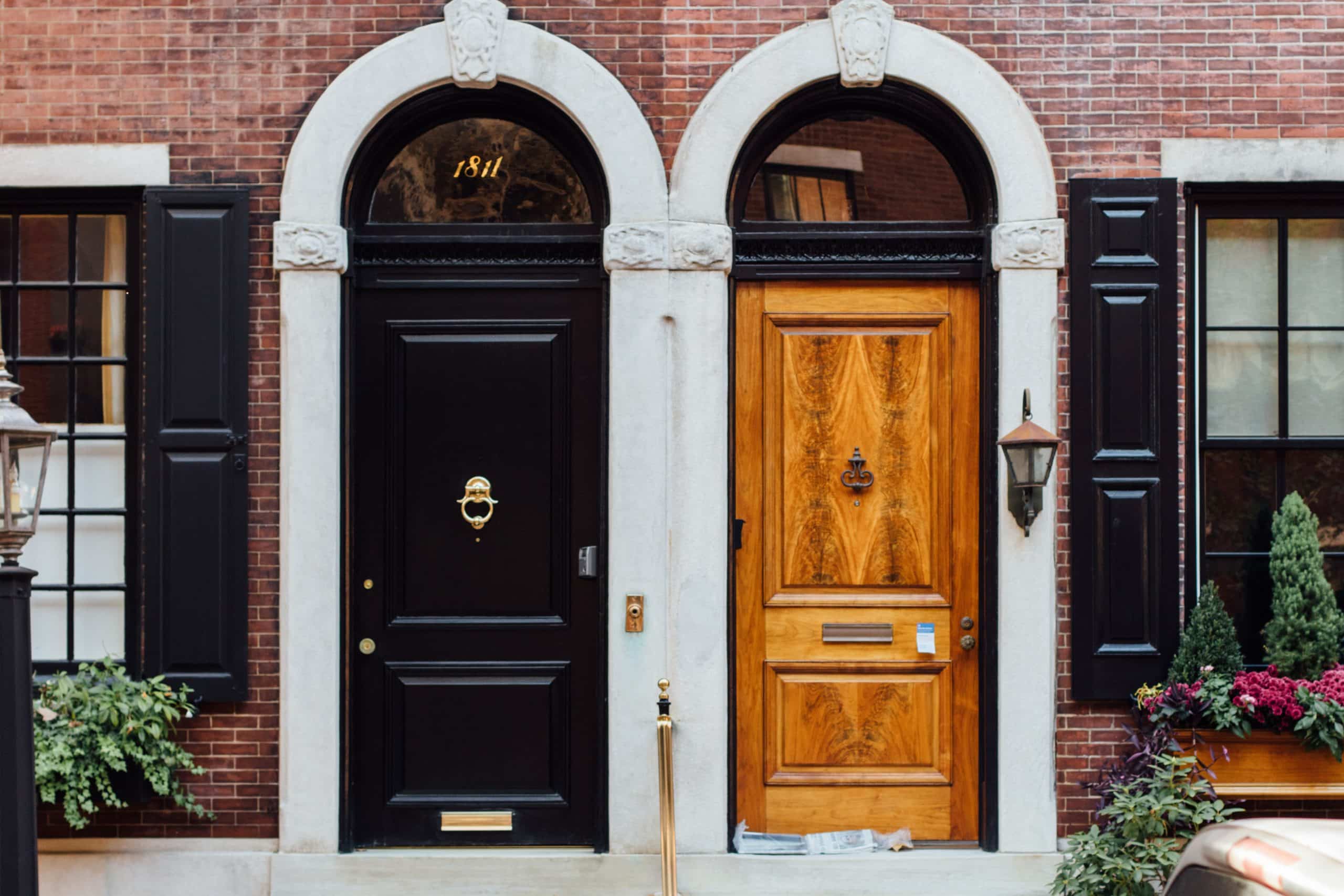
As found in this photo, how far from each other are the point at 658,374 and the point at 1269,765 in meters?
3.43

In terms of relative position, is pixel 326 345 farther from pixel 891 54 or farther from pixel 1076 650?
pixel 1076 650

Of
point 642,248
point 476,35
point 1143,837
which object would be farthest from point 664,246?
point 1143,837

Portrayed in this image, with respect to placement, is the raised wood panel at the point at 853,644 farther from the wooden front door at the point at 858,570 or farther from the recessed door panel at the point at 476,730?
the recessed door panel at the point at 476,730

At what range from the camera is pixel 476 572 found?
239 inches

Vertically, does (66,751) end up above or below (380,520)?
below

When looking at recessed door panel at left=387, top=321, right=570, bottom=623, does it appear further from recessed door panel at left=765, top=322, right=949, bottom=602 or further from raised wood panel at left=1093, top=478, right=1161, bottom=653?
raised wood panel at left=1093, top=478, right=1161, bottom=653

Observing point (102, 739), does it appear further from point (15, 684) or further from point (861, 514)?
point (861, 514)

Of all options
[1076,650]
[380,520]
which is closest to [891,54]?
[1076,650]

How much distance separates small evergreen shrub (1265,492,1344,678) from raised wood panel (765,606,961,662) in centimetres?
151

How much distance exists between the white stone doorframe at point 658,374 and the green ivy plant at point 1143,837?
56 centimetres

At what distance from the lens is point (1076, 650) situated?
19.2 ft

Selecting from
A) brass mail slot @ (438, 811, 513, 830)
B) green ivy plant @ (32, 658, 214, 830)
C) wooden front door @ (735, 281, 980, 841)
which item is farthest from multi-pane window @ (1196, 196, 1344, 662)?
green ivy plant @ (32, 658, 214, 830)

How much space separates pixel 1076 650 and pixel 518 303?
3.26 meters

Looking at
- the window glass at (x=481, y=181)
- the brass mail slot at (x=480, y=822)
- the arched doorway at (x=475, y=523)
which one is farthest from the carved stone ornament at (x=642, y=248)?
the brass mail slot at (x=480, y=822)
